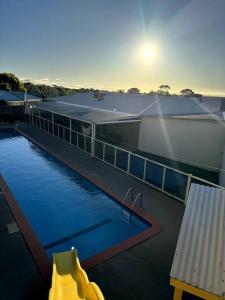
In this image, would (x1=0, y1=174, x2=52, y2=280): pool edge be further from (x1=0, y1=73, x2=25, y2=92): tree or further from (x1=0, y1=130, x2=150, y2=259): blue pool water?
(x1=0, y1=73, x2=25, y2=92): tree

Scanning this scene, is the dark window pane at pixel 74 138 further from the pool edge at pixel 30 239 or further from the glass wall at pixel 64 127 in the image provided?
the pool edge at pixel 30 239

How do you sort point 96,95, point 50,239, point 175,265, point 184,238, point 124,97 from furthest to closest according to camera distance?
point 96,95 < point 124,97 < point 50,239 < point 184,238 < point 175,265

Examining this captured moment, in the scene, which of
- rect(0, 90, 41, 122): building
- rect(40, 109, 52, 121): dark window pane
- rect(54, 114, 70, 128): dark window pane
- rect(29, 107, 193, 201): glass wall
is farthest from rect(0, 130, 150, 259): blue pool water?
rect(0, 90, 41, 122): building

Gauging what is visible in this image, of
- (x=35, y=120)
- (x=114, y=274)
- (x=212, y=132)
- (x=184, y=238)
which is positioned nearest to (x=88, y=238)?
(x=114, y=274)

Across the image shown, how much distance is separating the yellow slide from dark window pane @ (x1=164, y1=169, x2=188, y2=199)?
617 centimetres

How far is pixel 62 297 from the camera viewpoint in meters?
5.14

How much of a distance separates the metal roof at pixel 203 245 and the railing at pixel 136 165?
10.8 feet

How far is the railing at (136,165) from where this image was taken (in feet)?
36.4

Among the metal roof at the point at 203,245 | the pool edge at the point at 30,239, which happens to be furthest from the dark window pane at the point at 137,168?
the metal roof at the point at 203,245

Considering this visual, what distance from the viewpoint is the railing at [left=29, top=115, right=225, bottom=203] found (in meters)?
Answer: 11.1

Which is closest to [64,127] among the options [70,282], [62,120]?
[62,120]

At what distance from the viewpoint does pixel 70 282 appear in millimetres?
5633

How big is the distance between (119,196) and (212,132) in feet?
25.6

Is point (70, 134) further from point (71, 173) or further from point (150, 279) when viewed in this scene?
point (150, 279)
